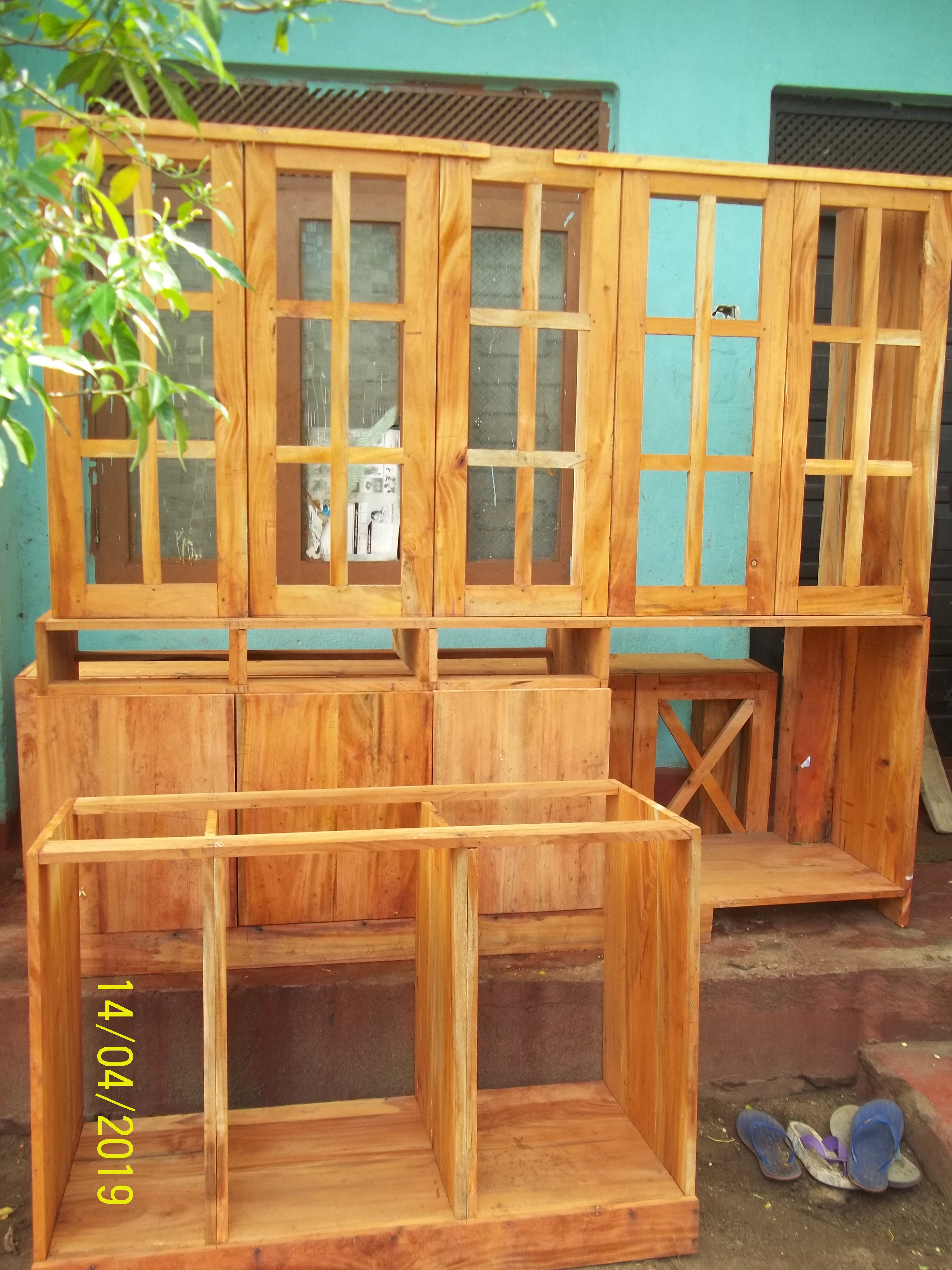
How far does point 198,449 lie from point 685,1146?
209cm

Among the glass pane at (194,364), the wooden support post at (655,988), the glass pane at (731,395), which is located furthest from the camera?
the glass pane at (731,395)

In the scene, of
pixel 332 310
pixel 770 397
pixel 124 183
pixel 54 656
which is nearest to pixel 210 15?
pixel 124 183

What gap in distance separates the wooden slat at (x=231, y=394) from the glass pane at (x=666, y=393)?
2.04 metres

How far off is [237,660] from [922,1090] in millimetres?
2191

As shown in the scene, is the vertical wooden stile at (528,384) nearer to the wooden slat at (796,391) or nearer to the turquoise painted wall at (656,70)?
the wooden slat at (796,391)

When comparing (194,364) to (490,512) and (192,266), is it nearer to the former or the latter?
(192,266)

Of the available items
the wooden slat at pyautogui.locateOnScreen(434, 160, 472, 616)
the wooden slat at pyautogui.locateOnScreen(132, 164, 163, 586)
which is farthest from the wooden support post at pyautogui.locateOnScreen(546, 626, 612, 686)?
the wooden slat at pyautogui.locateOnScreen(132, 164, 163, 586)

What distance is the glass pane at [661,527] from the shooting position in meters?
4.55

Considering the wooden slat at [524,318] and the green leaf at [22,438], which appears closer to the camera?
the green leaf at [22,438]

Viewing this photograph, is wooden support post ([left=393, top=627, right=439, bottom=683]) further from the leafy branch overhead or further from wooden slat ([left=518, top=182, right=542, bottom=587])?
the leafy branch overhead

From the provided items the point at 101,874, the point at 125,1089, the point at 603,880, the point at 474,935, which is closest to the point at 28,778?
the point at 101,874

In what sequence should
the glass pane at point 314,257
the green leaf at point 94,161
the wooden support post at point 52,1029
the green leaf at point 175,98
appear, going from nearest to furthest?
the green leaf at point 175,98 → the green leaf at point 94,161 → the wooden support post at point 52,1029 → the glass pane at point 314,257

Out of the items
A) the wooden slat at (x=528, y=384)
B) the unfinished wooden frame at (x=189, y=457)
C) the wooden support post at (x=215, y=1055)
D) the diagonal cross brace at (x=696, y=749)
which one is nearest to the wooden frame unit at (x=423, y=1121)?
the wooden support post at (x=215, y=1055)

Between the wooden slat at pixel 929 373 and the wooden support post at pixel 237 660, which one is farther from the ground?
the wooden slat at pixel 929 373
